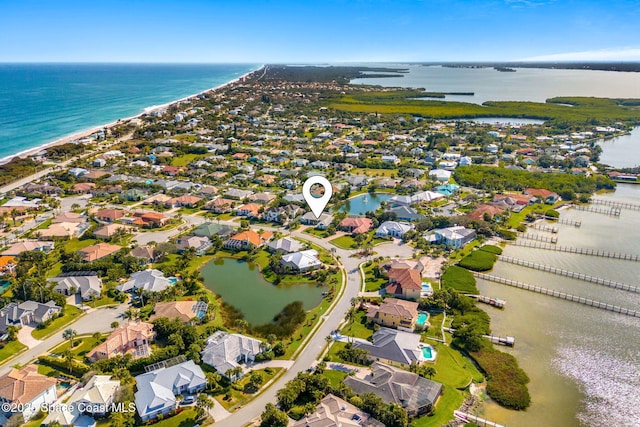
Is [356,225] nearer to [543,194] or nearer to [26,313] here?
[543,194]

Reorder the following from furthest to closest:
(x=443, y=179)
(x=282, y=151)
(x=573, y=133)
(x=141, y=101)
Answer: (x=141, y=101)
(x=573, y=133)
(x=282, y=151)
(x=443, y=179)

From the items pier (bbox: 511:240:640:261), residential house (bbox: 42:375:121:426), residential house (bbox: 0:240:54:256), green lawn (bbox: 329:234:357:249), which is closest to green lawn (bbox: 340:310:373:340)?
green lawn (bbox: 329:234:357:249)

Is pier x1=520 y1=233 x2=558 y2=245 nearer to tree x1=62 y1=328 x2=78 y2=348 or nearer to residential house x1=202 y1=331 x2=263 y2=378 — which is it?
residential house x1=202 y1=331 x2=263 y2=378

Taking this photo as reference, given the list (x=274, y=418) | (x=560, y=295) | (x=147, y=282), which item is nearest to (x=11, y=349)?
(x=147, y=282)

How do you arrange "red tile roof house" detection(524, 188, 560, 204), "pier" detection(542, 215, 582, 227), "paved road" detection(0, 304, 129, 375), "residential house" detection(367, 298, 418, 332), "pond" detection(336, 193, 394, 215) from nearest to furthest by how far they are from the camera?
"paved road" detection(0, 304, 129, 375), "residential house" detection(367, 298, 418, 332), "pier" detection(542, 215, 582, 227), "pond" detection(336, 193, 394, 215), "red tile roof house" detection(524, 188, 560, 204)

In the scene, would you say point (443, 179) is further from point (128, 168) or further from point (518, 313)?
point (128, 168)

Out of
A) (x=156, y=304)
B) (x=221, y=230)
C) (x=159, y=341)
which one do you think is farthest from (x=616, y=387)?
(x=221, y=230)
